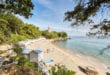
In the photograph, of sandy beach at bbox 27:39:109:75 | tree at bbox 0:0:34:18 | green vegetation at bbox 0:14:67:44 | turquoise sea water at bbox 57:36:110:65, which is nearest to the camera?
tree at bbox 0:0:34:18

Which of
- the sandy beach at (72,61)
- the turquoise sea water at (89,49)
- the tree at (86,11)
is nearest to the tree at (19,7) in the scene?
the tree at (86,11)

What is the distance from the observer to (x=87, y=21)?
3762mm

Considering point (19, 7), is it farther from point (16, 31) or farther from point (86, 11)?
point (16, 31)

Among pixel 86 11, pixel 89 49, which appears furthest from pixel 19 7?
pixel 89 49

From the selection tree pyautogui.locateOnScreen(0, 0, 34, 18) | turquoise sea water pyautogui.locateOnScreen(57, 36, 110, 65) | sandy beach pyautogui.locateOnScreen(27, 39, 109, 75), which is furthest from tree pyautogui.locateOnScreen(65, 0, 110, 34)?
sandy beach pyautogui.locateOnScreen(27, 39, 109, 75)

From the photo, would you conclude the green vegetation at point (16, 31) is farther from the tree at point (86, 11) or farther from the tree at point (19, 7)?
the tree at point (86, 11)

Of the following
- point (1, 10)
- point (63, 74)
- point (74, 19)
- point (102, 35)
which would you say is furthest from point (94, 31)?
point (63, 74)

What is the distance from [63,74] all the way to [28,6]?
5027 millimetres

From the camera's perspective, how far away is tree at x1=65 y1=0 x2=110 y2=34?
3463mm

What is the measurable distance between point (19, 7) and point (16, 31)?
33.6m

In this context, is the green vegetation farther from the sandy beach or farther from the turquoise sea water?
the turquoise sea water

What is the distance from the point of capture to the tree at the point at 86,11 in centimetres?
346

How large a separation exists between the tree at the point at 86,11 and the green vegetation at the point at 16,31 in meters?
4.48

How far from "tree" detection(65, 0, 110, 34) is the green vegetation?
448 cm
